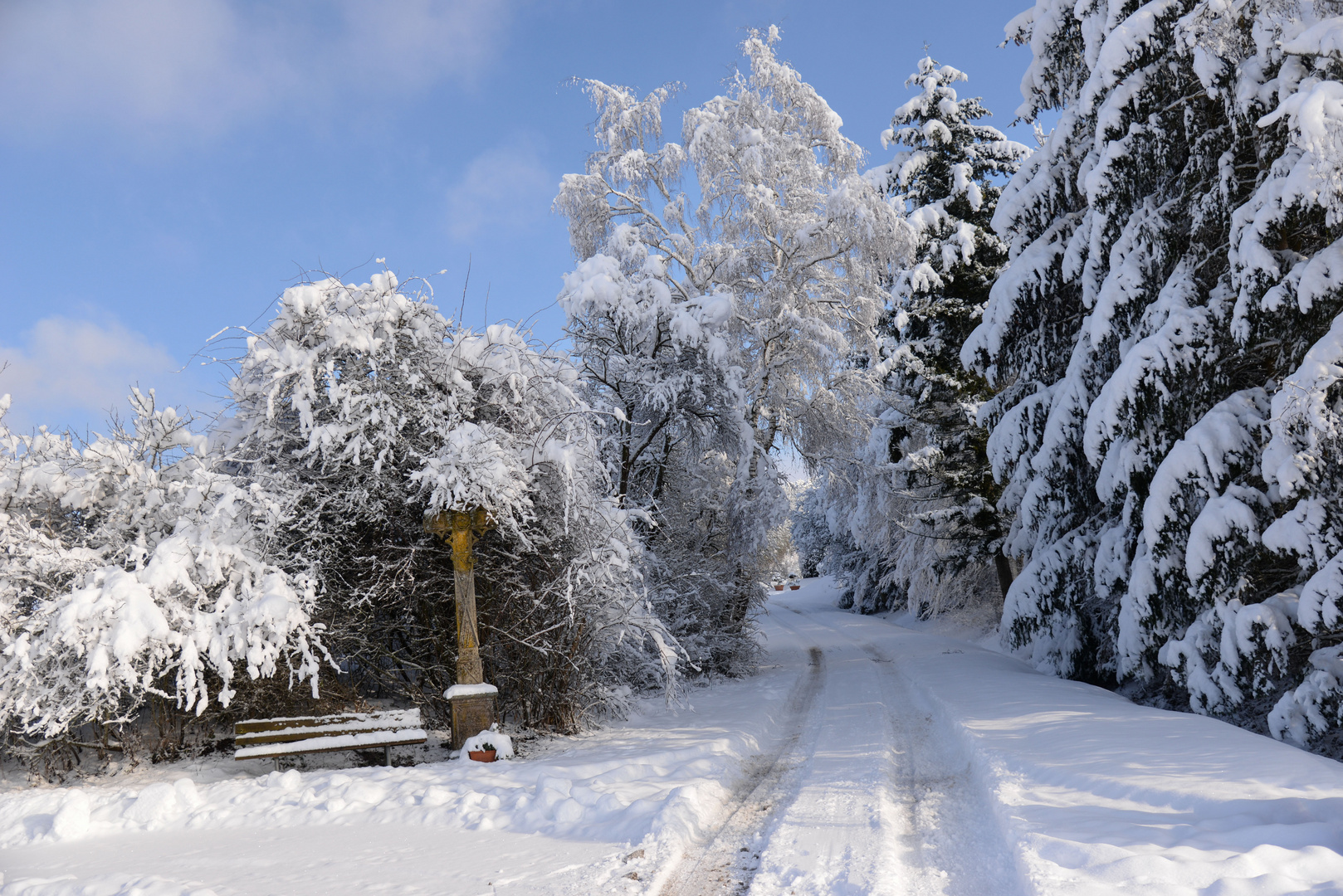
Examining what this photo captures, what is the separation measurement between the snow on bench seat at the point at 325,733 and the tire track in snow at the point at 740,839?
3480 mm

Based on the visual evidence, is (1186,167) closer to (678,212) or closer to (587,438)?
(587,438)

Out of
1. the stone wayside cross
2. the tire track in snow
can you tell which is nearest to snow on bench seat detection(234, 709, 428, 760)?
the stone wayside cross

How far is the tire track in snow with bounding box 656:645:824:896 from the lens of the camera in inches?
161

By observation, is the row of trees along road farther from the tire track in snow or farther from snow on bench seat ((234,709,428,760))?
the tire track in snow

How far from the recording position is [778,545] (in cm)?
1572

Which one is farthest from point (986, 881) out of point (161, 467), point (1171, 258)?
point (161, 467)

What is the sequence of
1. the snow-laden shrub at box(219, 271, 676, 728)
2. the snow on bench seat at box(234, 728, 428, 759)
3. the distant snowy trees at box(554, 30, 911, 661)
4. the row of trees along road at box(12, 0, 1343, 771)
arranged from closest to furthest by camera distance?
the row of trees along road at box(12, 0, 1343, 771)
the snow on bench seat at box(234, 728, 428, 759)
the snow-laden shrub at box(219, 271, 676, 728)
the distant snowy trees at box(554, 30, 911, 661)

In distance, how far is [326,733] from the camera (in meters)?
7.23

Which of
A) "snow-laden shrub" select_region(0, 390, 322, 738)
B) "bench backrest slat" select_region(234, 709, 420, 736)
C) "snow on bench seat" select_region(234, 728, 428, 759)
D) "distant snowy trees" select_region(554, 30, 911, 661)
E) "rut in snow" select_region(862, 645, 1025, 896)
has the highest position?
"distant snowy trees" select_region(554, 30, 911, 661)

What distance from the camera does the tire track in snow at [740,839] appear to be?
4.09 metres

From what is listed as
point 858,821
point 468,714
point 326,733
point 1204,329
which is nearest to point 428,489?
point 468,714

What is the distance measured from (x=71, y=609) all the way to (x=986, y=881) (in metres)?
7.34

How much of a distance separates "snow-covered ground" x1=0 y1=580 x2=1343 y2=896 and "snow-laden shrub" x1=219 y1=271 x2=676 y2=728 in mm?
1486

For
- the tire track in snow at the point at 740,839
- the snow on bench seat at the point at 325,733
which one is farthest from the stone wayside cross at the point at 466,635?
the tire track in snow at the point at 740,839
